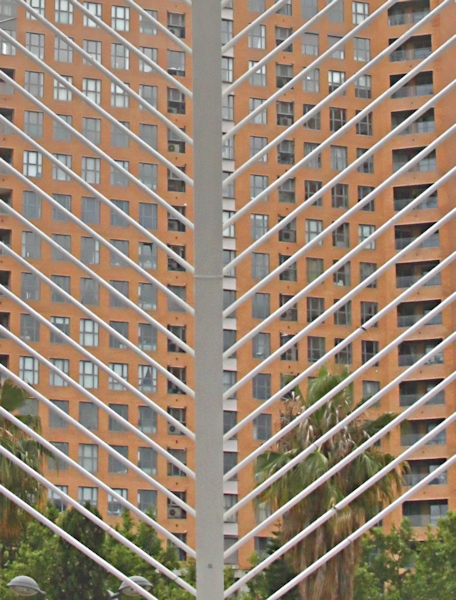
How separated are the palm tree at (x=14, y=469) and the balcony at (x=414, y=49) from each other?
153 feet

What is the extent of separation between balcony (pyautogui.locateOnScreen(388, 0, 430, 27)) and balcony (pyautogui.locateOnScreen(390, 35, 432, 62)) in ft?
3.15

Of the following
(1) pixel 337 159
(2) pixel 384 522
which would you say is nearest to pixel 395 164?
(1) pixel 337 159

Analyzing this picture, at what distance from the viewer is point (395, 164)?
71438mm

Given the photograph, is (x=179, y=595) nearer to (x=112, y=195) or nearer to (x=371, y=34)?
(x=112, y=195)

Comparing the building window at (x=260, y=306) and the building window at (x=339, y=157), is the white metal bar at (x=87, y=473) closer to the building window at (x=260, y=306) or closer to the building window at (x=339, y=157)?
the building window at (x=260, y=306)

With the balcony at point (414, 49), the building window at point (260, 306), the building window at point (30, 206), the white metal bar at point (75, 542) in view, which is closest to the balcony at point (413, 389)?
the building window at point (260, 306)

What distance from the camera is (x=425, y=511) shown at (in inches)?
2584

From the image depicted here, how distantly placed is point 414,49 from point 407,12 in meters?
1.82

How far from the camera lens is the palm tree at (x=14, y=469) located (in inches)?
979

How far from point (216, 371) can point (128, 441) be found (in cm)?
6068

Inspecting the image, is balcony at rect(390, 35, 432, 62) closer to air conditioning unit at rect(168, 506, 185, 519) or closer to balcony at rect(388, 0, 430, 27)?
balcony at rect(388, 0, 430, 27)

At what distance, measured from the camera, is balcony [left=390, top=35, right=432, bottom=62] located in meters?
71.8

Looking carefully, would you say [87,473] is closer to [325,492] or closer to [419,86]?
[325,492]

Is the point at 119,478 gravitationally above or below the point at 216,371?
below
